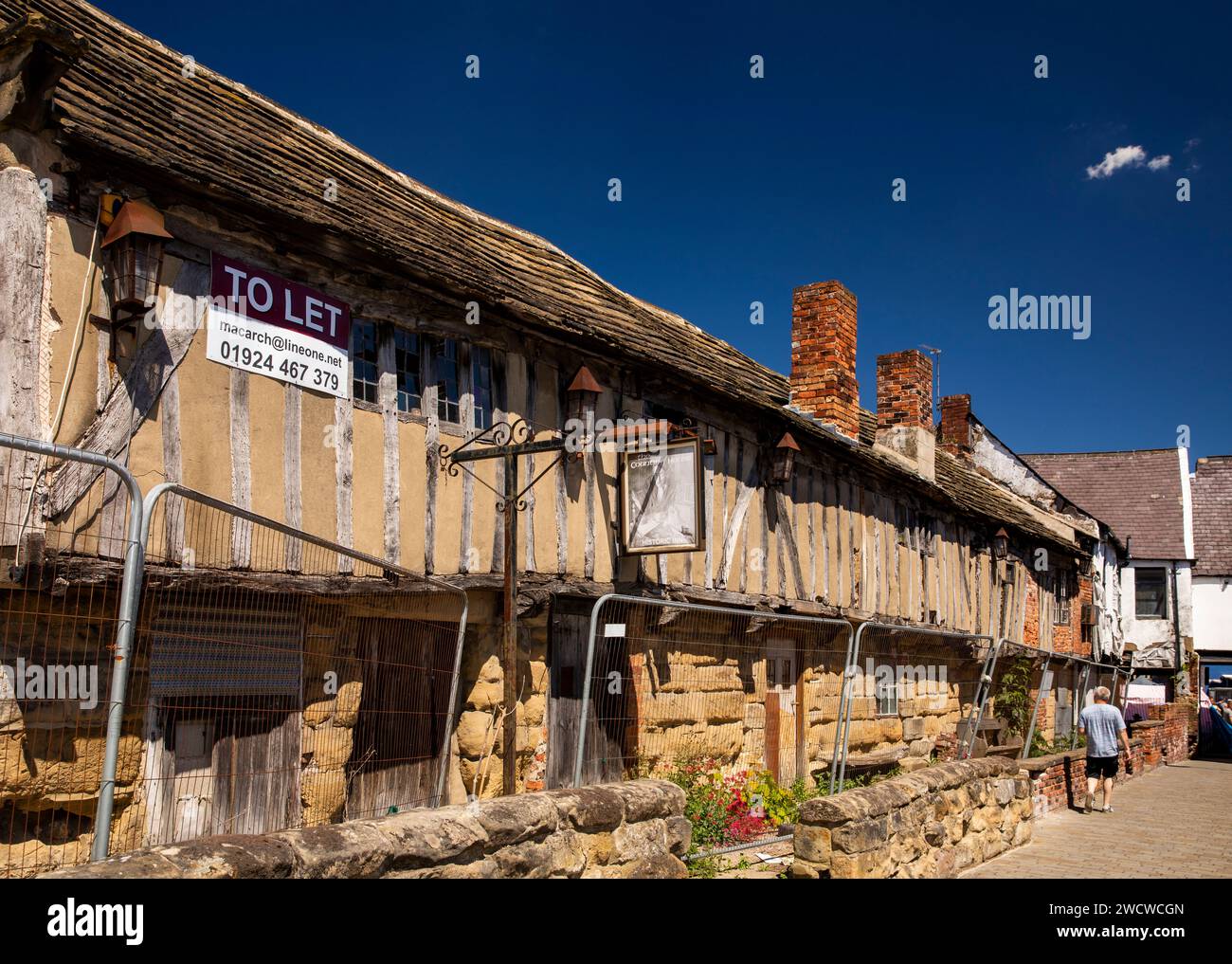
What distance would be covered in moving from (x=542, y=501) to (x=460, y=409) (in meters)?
1.13

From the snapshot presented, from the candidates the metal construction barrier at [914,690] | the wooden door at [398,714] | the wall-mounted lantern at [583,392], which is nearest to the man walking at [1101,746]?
the metal construction barrier at [914,690]

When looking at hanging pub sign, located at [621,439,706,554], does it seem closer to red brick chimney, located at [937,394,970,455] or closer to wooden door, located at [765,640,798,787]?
wooden door, located at [765,640,798,787]

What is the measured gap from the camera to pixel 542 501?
8773 millimetres

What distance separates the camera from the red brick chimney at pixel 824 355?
44.7 feet

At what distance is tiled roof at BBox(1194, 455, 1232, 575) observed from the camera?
32.4m

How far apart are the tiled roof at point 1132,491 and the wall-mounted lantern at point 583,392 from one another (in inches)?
972

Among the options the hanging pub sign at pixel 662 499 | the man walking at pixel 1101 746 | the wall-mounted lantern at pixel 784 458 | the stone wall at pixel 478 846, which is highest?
the wall-mounted lantern at pixel 784 458

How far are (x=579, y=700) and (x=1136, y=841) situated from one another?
5.90m

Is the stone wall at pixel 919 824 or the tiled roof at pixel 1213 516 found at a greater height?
the tiled roof at pixel 1213 516

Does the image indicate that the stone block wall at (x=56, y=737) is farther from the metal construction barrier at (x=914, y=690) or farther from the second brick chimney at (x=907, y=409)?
the second brick chimney at (x=907, y=409)

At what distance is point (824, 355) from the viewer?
45.2 feet
